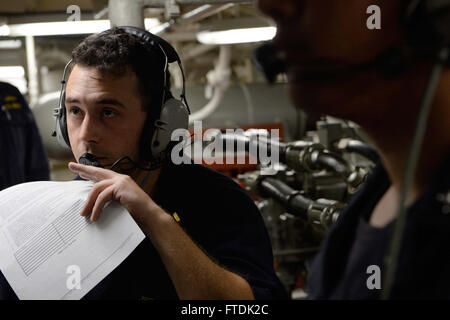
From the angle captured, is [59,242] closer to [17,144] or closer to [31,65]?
[17,144]

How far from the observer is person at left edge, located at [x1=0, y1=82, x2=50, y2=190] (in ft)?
9.45

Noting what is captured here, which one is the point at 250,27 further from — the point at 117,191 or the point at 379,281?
the point at 379,281

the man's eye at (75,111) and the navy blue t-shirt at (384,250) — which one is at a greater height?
the man's eye at (75,111)

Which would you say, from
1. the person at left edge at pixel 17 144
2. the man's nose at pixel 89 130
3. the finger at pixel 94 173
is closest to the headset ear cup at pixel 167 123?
the man's nose at pixel 89 130

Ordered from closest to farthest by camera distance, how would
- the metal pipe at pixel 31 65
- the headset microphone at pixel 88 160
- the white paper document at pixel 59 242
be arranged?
the white paper document at pixel 59 242 → the headset microphone at pixel 88 160 → the metal pipe at pixel 31 65

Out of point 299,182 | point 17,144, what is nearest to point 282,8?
point 299,182

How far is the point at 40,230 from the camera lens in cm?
103

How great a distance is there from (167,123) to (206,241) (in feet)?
1.03

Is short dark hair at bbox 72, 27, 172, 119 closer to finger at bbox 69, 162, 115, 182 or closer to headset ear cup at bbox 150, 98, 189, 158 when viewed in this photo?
headset ear cup at bbox 150, 98, 189, 158

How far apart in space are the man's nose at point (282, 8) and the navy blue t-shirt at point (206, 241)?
752mm

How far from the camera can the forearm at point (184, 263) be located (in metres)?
1.07

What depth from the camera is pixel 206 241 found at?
4.23 feet

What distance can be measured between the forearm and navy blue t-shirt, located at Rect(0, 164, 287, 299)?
100 mm

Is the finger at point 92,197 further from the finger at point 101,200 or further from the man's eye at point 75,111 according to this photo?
the man's eye at point 75,111
